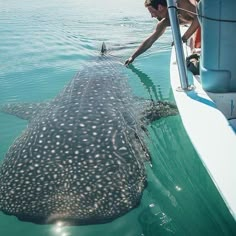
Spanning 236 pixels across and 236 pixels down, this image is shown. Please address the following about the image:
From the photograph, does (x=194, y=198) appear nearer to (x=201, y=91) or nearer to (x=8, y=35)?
(x=201, y=91)

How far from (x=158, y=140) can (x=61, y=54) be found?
6.32m

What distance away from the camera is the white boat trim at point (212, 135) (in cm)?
241

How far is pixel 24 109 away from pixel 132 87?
2.50 meters

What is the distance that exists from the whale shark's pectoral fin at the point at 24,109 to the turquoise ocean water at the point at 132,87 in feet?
0.48

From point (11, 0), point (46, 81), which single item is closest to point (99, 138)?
point (46, 81)

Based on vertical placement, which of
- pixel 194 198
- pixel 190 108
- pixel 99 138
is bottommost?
pixel 194 198

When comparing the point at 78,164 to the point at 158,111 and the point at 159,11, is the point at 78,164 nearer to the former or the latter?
the point at 158,111

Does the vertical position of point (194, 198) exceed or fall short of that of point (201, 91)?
it falls short

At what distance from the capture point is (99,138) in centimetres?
408

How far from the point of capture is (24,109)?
611 cm

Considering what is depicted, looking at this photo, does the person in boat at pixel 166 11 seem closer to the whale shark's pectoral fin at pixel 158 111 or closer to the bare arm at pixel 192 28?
the bare arm at pixel 192 28

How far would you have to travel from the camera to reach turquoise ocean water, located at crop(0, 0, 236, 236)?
3363 mm

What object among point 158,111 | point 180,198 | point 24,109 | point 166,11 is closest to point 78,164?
point 180,198

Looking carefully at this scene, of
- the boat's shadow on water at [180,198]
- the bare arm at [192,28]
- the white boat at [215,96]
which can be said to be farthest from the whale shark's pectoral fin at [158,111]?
the white boat at [215,96]
